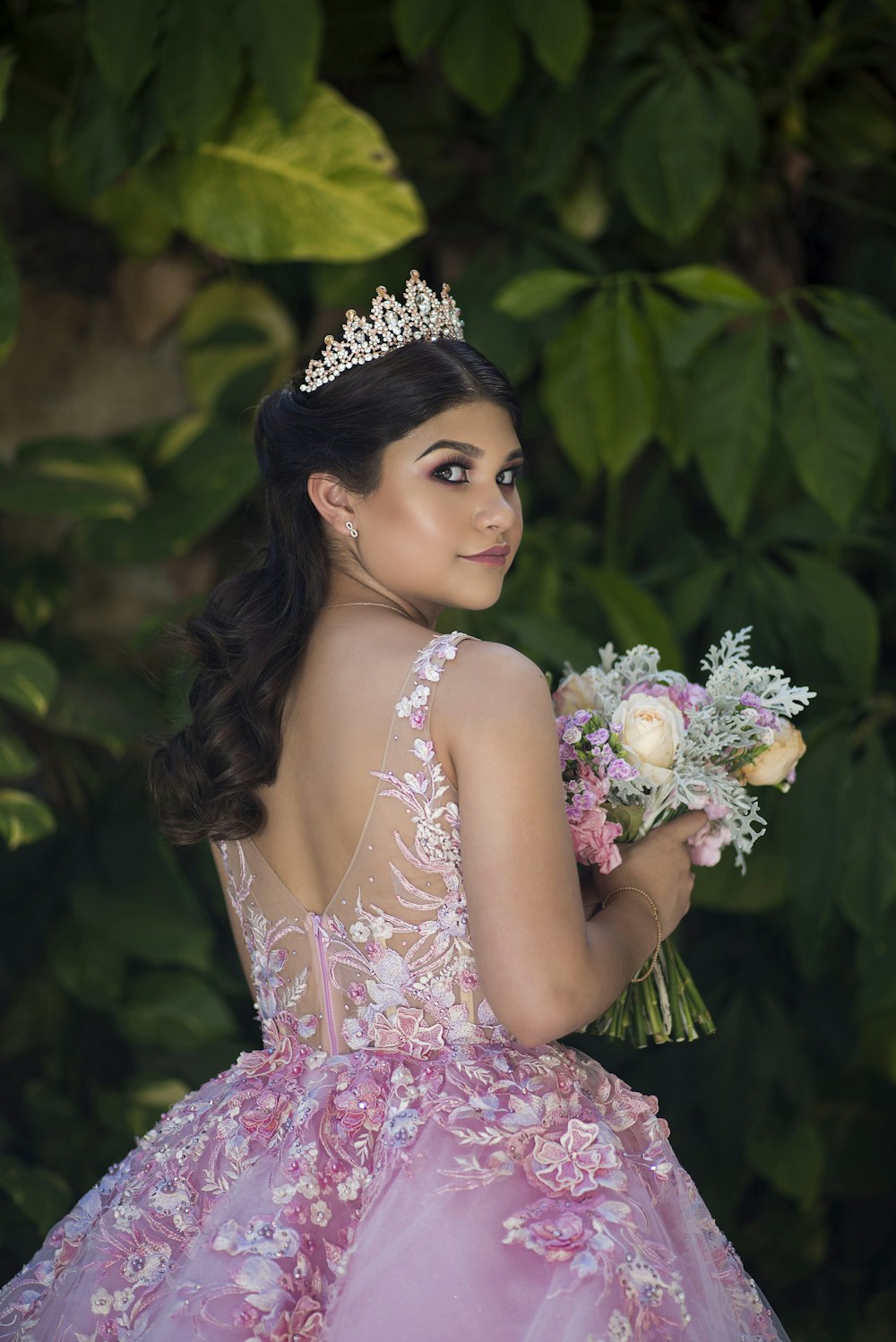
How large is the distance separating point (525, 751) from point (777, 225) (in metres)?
2.02

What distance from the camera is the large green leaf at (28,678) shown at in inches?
82.6

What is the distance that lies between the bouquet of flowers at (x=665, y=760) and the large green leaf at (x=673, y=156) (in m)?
0.98

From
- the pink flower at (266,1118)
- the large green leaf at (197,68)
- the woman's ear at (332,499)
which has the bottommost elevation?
the pink flower at (266,1118)

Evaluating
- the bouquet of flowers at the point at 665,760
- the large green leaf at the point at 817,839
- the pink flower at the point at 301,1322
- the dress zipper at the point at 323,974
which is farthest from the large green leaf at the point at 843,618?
the pink flower at the point at 301,1322

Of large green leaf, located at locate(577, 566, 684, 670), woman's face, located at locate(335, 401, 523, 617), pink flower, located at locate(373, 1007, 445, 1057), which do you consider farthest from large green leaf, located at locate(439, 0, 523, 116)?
pink flower, located at locate(373, 1007, 445, 1057)

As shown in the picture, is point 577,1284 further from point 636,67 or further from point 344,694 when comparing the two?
point 636,67

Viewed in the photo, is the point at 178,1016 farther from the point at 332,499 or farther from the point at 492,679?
the point at 492,679

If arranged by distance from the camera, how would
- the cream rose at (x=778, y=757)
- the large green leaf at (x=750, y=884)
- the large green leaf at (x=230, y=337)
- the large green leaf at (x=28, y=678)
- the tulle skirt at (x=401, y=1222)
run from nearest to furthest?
the tulle skirt at (x=401, y=1222)
the cream rose at (x=778, y=757)
the large green leaf at (x=28, y=678)
the large green leaf at (x=750, y=884)
the large green leaf at (x=230, y=337)

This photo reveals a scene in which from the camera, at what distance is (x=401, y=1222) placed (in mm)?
1228

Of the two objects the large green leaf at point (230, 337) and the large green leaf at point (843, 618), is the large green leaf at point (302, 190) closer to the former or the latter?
the large green leaf at point (230, 337)

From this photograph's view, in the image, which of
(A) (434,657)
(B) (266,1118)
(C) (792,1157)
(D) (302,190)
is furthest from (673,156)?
(C) (792,1157)

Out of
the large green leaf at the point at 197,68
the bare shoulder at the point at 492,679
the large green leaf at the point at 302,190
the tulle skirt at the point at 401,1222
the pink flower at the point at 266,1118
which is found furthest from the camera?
the large green leaf at the point at 302,190

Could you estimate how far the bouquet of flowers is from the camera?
56.2 inches

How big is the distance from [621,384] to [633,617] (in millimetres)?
393
